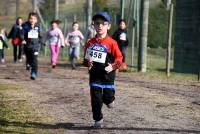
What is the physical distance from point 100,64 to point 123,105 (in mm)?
2470

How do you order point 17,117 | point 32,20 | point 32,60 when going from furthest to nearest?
point 32,60, point 32,20, point 17,117

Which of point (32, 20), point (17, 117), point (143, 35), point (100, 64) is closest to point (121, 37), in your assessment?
point (143, 35)

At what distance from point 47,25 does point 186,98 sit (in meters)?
23.3

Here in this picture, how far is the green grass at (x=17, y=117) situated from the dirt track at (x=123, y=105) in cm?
15

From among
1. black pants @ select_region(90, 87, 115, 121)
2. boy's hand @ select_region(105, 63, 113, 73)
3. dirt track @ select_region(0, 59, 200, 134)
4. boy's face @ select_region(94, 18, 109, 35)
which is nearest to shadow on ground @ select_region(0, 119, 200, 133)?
dirt track @ select_region(0, 59, 200, 134)

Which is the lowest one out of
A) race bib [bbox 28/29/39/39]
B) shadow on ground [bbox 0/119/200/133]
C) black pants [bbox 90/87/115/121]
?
shadow on ground [bbox 0/119/200/133]

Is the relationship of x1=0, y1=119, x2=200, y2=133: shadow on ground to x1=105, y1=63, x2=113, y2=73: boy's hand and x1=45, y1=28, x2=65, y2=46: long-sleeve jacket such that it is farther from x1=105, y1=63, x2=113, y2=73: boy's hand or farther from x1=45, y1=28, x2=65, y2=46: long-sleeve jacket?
x1=45, y1=28, x2=65, y2=46: long-sleeve jacket

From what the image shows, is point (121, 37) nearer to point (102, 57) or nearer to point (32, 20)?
point (32, 20)

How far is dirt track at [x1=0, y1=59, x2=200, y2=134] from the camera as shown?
9430 millimetres

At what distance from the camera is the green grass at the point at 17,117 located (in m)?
9.16

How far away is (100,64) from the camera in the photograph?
943 cm

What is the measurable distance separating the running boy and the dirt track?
16.0 inches

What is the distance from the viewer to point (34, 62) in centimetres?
1691

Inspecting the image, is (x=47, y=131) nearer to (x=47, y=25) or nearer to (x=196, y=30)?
(x=196, y=30)
